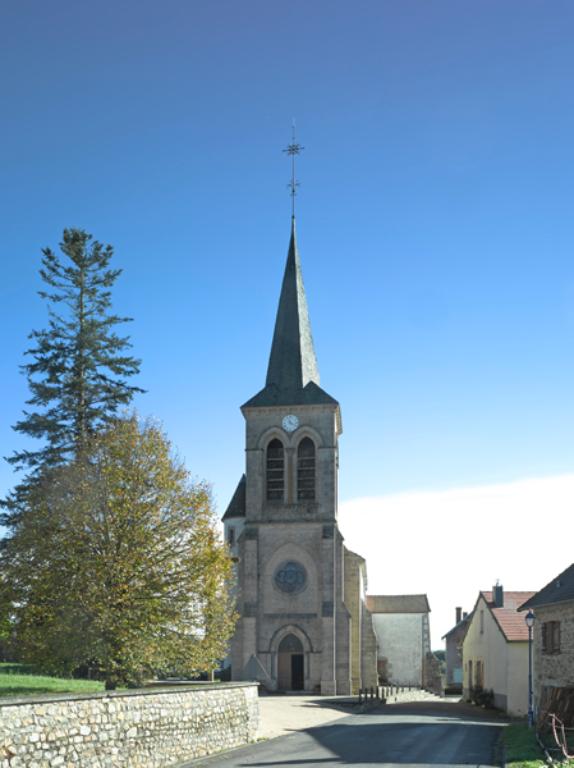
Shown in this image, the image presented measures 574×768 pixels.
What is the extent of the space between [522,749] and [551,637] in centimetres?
990

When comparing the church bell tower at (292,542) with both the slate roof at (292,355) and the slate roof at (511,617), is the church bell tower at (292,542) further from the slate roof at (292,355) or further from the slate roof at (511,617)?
the slate roof at (511,617)

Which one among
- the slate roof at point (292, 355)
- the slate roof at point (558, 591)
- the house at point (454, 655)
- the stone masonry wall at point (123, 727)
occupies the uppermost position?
the slate roof at point (292, 355)

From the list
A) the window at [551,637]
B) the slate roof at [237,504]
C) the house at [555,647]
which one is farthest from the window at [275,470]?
the window at [551,637]

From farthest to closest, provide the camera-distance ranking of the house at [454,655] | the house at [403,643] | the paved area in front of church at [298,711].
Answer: the house at [454,655] < the house at [403,643] < the paved area in front of church at [298,711]

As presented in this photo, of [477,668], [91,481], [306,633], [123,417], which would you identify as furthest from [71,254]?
[477,668]

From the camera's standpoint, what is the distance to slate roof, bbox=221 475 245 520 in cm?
5834

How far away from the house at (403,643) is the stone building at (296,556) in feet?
57.4

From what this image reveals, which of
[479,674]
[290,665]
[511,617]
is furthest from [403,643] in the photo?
[511,617]

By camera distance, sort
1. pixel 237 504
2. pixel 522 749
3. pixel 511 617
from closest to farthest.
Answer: pixel 522 749 → pixel 511 617 → pixel 237 504

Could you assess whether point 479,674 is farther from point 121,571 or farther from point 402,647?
point 121,571

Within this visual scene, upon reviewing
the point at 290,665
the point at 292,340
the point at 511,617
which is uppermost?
the point at 292,340

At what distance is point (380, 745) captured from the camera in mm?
22734

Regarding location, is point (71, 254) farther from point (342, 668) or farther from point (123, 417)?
point (342, 668)

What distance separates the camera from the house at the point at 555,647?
26328 mm
